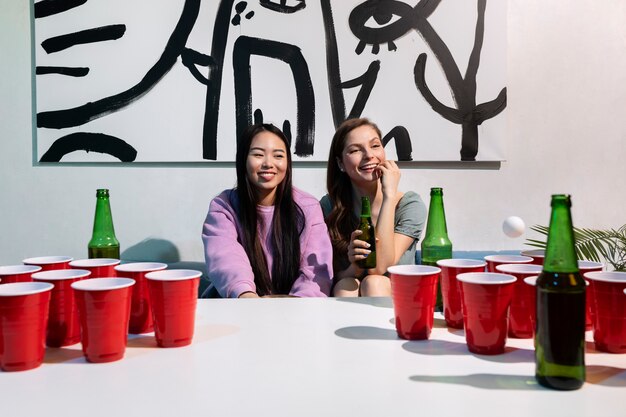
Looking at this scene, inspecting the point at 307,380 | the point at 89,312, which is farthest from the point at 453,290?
the point at 89,312

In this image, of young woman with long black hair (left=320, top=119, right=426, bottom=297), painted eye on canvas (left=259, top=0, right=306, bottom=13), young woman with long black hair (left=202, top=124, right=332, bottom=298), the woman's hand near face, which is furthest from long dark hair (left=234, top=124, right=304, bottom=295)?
painted eye on canvas (left=259, top=0, right=306, bottom=13)

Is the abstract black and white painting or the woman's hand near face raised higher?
the abstract black and white painting

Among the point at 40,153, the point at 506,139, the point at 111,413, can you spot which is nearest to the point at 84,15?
the point at 40,153

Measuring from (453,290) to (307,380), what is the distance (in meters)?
0.34

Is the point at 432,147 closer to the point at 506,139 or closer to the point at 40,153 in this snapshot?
the point at 506,139

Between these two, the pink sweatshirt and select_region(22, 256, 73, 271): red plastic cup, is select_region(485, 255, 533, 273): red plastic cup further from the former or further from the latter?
A: select_region(22, 256, 73, 271): red plastic cup

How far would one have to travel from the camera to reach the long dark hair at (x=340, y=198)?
1718mm

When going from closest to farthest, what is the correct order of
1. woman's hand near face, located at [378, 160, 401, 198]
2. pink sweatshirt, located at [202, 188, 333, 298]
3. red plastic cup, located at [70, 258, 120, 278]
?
red plastic cup, located at [70, 258, 120, 278] → pink sweatshirt, located at [202, 188, 333, 298] → woman's hand near face, located at [378, 160, 401, 198]

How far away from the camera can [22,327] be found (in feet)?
2.08

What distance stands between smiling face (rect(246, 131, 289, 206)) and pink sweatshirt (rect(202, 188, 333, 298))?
3.3 inches

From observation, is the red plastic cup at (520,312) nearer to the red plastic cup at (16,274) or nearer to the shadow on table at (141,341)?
the shadow on table at (141,341)

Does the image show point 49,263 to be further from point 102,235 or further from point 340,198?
point 340,198

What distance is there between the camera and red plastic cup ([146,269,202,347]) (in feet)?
2.37

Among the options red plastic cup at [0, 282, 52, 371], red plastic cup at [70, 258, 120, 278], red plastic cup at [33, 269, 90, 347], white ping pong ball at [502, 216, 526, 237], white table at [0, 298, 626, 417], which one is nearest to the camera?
white table at [0, 298, 626, 417]
